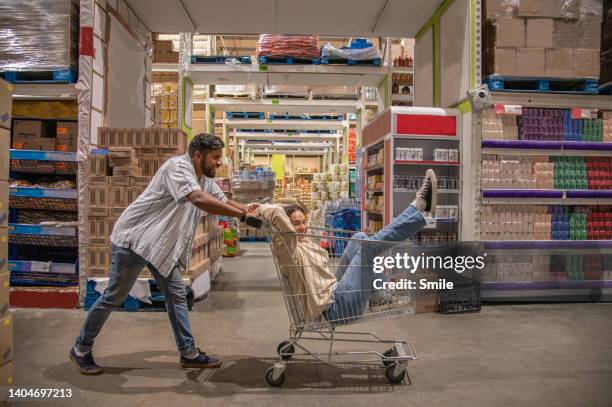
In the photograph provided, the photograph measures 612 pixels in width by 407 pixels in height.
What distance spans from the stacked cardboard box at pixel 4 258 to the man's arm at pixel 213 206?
3.64 ft

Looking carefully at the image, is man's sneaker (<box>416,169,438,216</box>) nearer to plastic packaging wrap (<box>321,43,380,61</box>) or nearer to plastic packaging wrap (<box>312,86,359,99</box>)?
plastic packaging wrap (<box>321,43,380,61</box>)

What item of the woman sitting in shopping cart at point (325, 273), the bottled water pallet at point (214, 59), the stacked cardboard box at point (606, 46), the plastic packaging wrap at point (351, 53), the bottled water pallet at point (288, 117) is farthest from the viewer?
the bottled water pallet at point (288, 117)

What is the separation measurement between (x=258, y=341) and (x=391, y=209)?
261 centimetres

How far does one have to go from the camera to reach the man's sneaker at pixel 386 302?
140 inches

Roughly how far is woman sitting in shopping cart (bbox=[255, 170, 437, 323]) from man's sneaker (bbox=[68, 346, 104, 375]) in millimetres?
1558

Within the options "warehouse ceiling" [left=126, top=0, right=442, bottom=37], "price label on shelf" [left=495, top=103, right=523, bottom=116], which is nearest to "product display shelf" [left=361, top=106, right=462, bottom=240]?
"price label on shelf" [left=495, top=103, right=523, bottom=116]

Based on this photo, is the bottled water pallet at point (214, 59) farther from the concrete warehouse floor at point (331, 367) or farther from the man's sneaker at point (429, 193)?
the man's sneaker at point (429, 193)

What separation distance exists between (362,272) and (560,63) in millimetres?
4503

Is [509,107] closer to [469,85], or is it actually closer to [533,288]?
[469,85]

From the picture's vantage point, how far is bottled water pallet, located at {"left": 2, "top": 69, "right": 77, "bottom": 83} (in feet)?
19.0

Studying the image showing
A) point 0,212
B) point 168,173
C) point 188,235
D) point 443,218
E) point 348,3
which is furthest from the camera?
point 348,3

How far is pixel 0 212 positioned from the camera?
9.34ft

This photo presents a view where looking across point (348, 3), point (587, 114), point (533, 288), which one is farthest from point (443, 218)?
point (348, 3)

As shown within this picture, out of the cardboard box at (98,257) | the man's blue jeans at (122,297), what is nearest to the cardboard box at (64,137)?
the cardboard box at (98,257)
